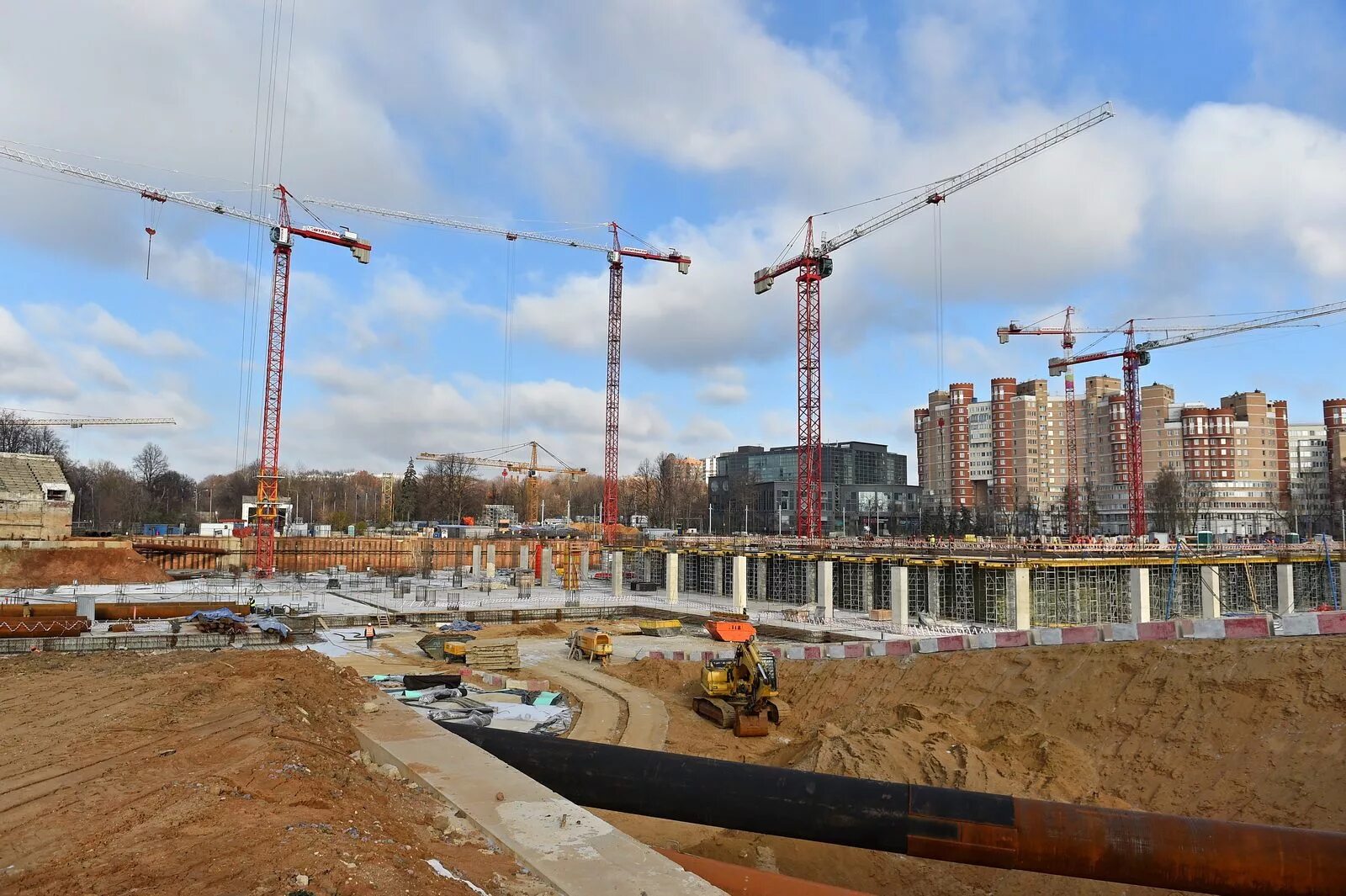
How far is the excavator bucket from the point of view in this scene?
18938 mm

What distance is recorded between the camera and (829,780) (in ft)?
17.8

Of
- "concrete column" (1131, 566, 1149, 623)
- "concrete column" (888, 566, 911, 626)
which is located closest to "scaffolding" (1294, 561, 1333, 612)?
"concrete column" (1131, 566, 1149, 623)

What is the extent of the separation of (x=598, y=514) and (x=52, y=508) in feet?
357

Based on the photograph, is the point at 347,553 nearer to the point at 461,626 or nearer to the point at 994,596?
the point at 461,626

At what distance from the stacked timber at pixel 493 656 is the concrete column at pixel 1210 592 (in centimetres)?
2866

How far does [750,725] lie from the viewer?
1895 cm

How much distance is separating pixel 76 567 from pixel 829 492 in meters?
108

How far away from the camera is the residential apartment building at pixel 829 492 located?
118m

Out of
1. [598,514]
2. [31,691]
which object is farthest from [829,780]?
[598,514]

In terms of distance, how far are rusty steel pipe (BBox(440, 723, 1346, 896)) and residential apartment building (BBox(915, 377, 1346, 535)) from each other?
99266mm

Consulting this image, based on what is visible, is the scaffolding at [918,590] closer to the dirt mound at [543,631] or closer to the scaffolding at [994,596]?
the scaffolding at [994,596]

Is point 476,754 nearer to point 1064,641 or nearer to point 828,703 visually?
point 828,703

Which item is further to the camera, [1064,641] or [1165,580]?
[1165,580]

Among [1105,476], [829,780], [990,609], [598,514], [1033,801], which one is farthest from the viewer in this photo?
[598,514]
